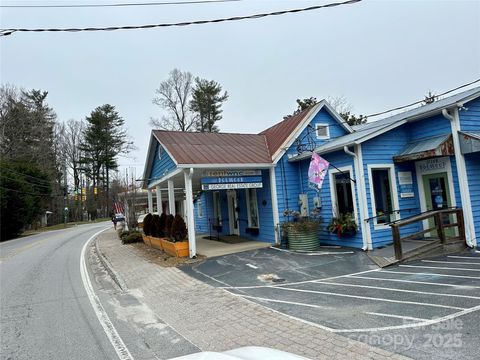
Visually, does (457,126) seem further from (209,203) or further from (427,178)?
(209,203)

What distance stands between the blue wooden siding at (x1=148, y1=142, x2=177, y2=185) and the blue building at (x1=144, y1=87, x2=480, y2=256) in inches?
5.8

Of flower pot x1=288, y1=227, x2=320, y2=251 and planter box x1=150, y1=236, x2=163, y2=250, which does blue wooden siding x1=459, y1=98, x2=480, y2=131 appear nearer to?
flower pot x1=288, y1=227, x2=320, y2=251

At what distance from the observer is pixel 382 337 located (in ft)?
14.5

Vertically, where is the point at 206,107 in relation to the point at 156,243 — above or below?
above

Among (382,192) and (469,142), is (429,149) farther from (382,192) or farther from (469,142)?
(382,192)

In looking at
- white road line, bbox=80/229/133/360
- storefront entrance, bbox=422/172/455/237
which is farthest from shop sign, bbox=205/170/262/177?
storefront entrance, bbox=422/172/455/237

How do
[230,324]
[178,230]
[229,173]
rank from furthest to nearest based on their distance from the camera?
[229,173] < [178,230] < [230,324]

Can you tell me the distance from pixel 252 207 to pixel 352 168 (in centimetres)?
553

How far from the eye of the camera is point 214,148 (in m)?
14.2

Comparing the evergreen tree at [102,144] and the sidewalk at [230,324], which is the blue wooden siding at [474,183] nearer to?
the sidewalk at [230,324]

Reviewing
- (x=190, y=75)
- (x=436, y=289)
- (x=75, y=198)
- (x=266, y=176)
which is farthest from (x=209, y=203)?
(x=75, y=198)

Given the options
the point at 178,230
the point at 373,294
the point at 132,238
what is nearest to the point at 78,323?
the point at 373,294

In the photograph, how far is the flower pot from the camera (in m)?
11.9

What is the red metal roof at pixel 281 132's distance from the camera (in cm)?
1435
